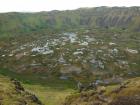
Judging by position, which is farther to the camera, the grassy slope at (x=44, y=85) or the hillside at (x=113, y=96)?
the grassy slope at (x=44, y=85)

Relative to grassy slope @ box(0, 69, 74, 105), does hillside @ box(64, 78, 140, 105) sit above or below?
above

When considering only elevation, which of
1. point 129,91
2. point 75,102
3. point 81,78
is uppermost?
point 129,91

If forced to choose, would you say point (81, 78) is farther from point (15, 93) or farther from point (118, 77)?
point (15, 93)

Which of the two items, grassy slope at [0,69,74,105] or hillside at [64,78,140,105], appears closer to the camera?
hillside at [64,78,140,105]

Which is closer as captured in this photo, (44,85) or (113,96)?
(113,96)

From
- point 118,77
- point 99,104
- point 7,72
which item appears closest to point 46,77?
point 7,72

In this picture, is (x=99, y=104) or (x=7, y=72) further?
(x=7, y=72)

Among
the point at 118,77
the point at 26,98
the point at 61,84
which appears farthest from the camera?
the point at 118,77

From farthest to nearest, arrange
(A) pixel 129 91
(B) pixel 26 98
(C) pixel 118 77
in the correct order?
1. (C) pixel 118 77
2. (B) pixel 26 98
3. (A) pixel 129 91

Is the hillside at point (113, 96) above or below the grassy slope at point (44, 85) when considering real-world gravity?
above

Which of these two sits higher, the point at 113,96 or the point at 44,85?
the point at 113,96

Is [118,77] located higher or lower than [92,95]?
lower
